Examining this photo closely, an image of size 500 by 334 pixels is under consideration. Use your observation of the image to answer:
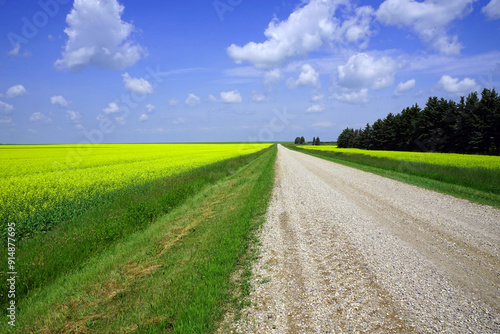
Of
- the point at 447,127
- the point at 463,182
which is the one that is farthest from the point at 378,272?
the point at 447,127

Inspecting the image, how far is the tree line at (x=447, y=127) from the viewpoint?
34.4 meters

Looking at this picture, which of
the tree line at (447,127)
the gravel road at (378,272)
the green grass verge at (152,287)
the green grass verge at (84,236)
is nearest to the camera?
the gravel road at (378,272)

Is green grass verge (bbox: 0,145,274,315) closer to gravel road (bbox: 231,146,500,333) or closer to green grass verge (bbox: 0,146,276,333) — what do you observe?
green grass verge (bbox: 0,146,276,333)

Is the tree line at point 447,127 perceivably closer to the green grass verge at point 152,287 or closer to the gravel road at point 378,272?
the gravel road at point 378,272

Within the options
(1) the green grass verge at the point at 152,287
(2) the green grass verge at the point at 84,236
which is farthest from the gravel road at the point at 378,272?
(2) the green grass verge at the point at 84,236

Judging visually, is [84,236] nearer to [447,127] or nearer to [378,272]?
[378,272]

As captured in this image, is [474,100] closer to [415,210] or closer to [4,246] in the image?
[415,210]

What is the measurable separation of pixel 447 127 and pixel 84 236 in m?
52.5

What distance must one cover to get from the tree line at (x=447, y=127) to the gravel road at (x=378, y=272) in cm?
3481

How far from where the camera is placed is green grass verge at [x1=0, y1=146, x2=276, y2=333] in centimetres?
400

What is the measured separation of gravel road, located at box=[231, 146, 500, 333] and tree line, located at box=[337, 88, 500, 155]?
34.8 meters

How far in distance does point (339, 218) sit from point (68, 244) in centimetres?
827

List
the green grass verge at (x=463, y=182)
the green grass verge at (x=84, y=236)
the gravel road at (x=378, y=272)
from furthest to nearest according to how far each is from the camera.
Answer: the green grass verge at (x=463, y=182) → the green grass verge at (x=84, y=236) → the gravel road at (x=378, y=272)

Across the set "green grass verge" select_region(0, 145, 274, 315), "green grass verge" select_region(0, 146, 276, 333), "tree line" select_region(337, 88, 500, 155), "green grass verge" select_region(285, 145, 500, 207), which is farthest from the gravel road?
"tree line" select_region(337, 88, 500, 155)
